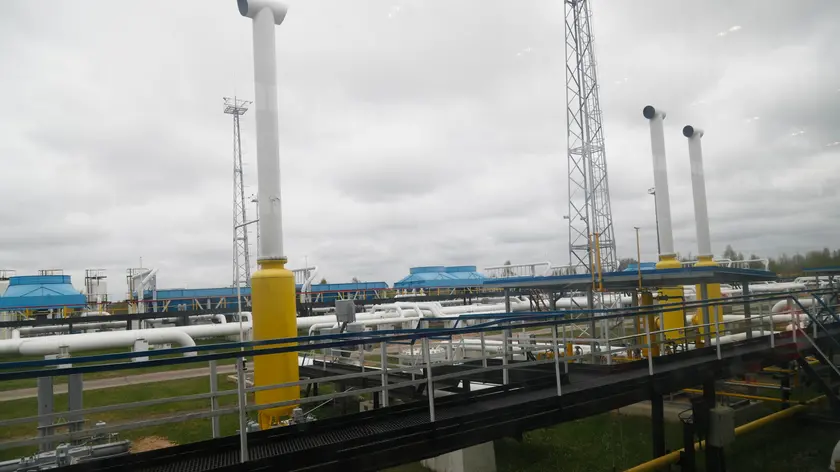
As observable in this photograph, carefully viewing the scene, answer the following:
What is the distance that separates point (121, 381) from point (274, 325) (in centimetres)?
1267

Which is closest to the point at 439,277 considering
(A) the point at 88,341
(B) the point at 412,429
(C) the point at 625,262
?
(C) the point at 625,262

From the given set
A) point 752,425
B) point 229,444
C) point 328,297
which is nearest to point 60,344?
point 229,444

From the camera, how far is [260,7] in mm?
10773

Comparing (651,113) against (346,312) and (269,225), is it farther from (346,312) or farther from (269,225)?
(269,225)

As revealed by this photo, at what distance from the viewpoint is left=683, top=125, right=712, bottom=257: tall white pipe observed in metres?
19.7

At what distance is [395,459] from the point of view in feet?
17.9

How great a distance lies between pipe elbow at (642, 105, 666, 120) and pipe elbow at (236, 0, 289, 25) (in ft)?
42.8

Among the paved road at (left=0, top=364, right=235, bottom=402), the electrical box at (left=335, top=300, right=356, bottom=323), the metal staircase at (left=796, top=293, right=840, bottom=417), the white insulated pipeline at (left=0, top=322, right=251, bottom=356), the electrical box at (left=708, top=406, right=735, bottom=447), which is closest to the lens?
the electrical box at (left=708, top=406, right=735, bottom=447)

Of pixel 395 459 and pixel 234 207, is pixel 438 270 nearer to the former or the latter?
pixel 234 207

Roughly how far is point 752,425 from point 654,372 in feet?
16.3

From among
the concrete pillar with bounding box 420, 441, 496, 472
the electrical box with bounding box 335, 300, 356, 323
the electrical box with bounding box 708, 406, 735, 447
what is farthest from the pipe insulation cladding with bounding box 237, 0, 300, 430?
the electrical box with bounding box 708, 406, 735, 447

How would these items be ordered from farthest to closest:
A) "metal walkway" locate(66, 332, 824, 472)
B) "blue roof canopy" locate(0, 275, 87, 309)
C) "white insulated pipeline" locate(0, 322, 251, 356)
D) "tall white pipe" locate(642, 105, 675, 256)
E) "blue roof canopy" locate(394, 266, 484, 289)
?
1. "blue roof canopy" locate(394, 266, 484, 289)
2. "blue roof canopy" locate(0, 275, 87, 309)
3. "tall white pipe" locate(642, 105, 675, 256)
4. "white insulated pipeline" locate(0, 322, 251, 356)
5. "metal walkway" locate(66, 332, 824, 472)

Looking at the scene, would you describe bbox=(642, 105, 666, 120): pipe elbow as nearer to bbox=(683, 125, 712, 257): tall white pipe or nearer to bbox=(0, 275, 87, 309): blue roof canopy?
bbox=(683, 125, 712, 257): tall white pipe

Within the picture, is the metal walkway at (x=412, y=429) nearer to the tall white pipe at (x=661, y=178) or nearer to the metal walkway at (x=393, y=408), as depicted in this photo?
the metal walkway at (x=393, y=408)
